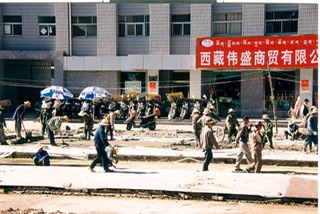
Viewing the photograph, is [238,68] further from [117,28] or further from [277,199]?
[277,199]

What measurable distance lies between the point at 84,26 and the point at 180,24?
526 centimetres

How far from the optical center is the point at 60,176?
1162 centimetres

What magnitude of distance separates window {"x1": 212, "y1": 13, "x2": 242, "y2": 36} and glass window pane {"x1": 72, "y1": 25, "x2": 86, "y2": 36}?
7.08 m

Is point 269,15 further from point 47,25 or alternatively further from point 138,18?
Answer: point 47,25

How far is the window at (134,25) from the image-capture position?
2762 centimetres

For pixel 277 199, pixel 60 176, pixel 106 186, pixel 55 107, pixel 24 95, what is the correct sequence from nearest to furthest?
pixel 277 199, pixel 106 186, pixel 60 176, pixel 55 107, pixel 24 95

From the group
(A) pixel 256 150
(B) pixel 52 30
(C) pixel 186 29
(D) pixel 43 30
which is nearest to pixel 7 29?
(D) pixel 43 30

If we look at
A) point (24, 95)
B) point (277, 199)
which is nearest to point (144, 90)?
point (24, 95)

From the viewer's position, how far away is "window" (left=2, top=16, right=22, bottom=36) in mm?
28534

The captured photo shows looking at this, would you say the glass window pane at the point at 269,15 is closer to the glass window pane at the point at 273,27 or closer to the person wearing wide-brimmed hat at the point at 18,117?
the glass window pane at the point at 273,27

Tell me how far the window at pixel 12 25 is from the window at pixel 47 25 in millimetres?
1171

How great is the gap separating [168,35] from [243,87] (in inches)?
190

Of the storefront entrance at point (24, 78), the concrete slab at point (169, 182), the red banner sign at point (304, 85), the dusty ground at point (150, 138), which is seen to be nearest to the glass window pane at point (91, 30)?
the storefront entrance at point (24, 78)

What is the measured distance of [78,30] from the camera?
28.2 m
